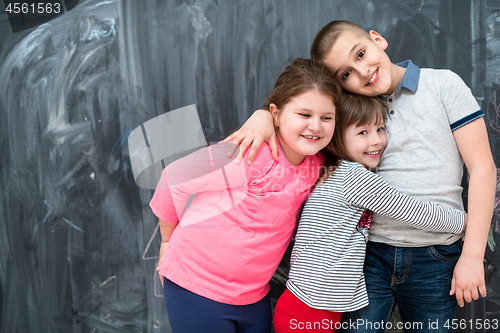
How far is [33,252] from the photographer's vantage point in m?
1.19

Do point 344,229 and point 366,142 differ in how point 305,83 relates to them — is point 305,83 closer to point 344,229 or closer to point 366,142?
point 366,142

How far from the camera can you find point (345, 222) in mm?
866

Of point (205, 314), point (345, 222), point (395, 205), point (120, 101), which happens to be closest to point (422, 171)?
point (395, 205)

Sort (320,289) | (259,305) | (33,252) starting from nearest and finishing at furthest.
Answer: (320,289) → (259,305) → (33,252)

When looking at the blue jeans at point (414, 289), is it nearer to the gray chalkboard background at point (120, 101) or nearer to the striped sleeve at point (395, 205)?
the striped sleeve at point (395, 205)

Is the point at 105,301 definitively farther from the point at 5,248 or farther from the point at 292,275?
the point at 292,275

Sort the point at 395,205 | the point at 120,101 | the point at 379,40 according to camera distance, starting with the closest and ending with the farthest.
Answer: the point at 395,205, the point at 379,40, the point at 120,101

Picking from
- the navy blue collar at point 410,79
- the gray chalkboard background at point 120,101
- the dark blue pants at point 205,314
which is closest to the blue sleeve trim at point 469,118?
the navy blue collar at point 410,79

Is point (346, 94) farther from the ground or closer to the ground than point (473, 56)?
closer to the ground

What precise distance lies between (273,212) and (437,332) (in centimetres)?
55

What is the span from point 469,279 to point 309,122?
597 mm

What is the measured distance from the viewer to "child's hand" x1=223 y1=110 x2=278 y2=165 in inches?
33.6

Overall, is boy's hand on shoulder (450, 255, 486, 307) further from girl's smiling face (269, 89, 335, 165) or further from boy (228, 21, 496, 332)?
girl's smiling face (269, 89, 335, 165)

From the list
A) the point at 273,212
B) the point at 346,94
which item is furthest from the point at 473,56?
the point at 273,212
